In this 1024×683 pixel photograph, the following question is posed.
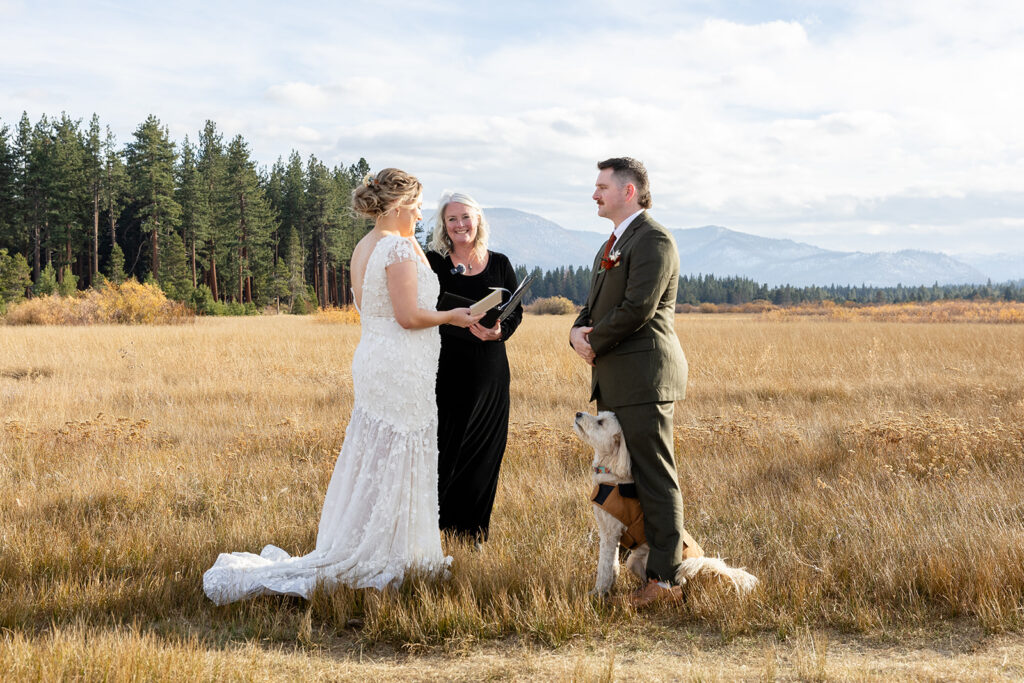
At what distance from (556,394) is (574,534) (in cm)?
642

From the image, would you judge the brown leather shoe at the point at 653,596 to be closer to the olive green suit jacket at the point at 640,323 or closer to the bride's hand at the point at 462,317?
the olive green suit jacket at the point at 640,323

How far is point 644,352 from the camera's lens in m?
3.98

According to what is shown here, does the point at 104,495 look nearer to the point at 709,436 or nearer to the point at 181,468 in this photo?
the point at 181,468

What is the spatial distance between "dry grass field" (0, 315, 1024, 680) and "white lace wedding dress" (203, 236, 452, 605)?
0.53 ft

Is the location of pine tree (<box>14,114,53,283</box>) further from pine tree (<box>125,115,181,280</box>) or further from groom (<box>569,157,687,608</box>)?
groom (<box>569,157,687,608</box>)

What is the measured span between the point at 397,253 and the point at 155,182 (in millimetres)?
56633

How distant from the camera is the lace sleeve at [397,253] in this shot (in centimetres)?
420

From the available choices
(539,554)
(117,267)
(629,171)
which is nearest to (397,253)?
(629,171)

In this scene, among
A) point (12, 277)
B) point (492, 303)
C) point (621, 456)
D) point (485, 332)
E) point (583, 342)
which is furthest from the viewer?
point (12, 277)

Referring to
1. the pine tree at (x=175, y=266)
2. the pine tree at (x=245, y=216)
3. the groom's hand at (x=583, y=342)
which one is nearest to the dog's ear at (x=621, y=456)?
the groom's hand at (x=583, y=342)

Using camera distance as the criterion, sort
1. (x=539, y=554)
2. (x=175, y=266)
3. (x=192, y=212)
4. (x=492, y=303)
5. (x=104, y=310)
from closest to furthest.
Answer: (x=492, y=303)
(x=539, y=554)
(x=104, y=310)
(x=175, y=266)
(x=192, y=212)

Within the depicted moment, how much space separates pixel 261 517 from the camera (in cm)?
559

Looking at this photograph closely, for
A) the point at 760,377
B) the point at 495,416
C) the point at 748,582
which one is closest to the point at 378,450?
the point at 495,416

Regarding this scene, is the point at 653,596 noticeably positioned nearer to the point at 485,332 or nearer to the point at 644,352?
the point at 644,352
